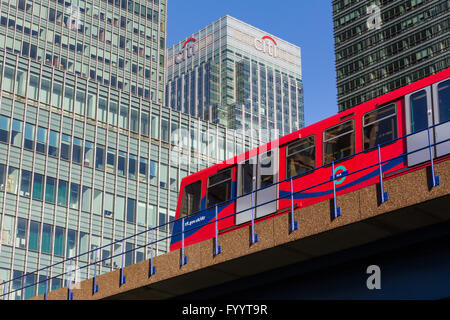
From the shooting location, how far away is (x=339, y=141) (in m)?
20.7

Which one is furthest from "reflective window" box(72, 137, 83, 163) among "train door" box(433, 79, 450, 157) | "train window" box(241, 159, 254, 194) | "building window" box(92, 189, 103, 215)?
"train door" box(433, 79, 450, 157)

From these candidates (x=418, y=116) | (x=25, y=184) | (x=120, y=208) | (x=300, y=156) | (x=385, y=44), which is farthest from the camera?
(x=385, y=44)

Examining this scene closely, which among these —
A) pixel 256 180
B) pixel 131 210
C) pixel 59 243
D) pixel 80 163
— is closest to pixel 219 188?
pixel 256 180

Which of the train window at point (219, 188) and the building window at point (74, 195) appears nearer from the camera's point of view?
the train window at point (219, 188)

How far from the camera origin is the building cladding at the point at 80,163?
5897cm

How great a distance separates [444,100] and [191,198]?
1067cm

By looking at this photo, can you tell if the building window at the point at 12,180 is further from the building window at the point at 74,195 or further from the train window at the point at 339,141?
the train window at the point at 339,141

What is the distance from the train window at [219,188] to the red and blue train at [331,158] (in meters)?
0.03

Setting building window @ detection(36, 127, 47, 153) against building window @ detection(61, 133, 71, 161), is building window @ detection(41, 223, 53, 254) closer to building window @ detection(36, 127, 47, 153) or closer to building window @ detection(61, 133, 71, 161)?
building window @ detection(61, 133, 71, 161)

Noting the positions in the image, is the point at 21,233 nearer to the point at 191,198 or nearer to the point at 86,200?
the point at 86,200

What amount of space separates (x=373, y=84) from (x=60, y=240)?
7216cm

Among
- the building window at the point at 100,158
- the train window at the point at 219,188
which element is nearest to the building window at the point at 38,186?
the building window at the point at 100,158

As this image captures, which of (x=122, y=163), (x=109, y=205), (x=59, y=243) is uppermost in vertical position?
(x=122, y=163)
